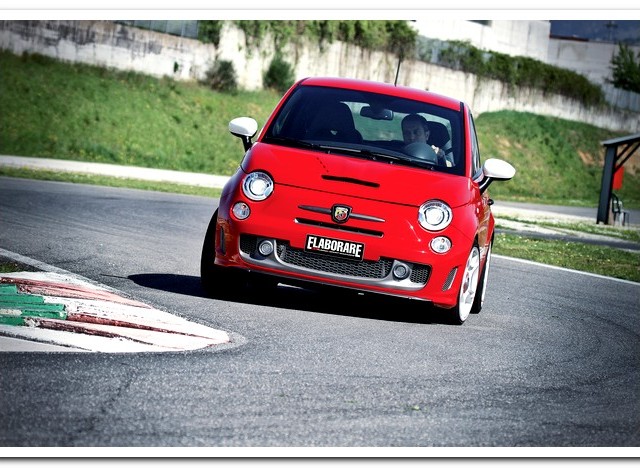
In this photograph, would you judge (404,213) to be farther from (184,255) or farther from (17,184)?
(17,184)

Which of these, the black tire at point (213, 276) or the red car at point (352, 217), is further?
the black tire at point (213, 276)

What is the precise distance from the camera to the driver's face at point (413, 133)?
892cm

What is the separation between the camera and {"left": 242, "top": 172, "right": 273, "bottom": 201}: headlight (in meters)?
8.20

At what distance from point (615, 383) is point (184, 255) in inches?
211

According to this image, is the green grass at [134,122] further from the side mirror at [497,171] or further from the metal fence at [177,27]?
the side mirror at [497,171]

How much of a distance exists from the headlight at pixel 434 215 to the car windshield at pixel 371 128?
506 millimetres

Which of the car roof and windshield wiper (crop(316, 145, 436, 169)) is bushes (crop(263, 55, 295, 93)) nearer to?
the car roof

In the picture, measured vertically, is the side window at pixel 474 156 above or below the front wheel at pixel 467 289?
above

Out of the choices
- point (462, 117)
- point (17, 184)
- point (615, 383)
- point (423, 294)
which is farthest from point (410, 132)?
point (17, 184)

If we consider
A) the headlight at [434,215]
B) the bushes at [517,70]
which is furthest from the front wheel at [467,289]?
the bushes at [517,70]

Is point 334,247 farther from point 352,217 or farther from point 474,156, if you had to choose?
point 474,156

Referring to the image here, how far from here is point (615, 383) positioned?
6.97 meters

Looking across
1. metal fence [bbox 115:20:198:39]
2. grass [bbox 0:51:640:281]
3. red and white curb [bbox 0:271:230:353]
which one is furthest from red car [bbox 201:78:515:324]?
metal fence [bbox 115:20:198:39]

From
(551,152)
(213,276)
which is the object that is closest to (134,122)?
(551,152)
